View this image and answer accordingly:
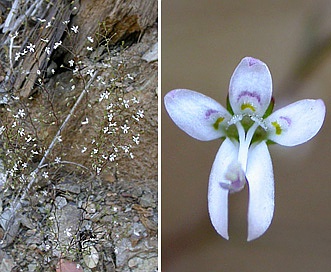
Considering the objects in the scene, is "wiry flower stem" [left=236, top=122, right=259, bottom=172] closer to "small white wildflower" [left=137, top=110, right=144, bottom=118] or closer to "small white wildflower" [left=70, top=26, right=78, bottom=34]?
"small white wildflower" [left=137, top=110, right=144, bottom=118]

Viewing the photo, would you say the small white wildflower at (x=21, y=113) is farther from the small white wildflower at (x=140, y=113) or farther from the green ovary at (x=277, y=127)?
the green ovary at (x=277, y=127)

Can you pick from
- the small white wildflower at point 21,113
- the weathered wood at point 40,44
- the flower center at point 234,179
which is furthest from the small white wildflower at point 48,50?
the flower center at point 234,179

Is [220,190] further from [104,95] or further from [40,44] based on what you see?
[40,44]

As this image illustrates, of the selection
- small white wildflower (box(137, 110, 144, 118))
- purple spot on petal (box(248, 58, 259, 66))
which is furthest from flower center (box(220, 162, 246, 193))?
small white wildflower (box(137, 110, 144, 118))

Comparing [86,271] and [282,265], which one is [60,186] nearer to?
[86,271]

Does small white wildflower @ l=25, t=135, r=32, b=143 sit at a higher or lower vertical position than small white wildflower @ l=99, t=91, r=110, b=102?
lower

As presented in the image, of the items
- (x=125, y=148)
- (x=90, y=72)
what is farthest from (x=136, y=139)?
(x=90, y=72)
